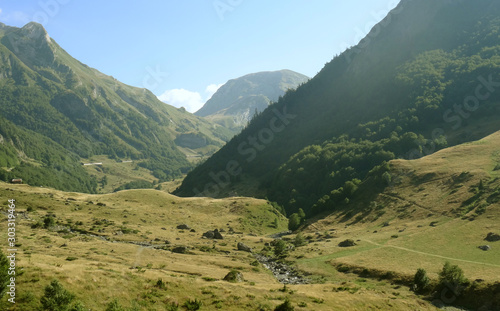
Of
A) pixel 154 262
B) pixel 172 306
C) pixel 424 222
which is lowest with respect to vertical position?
pixel 154 262

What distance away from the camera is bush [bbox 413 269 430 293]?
48375mm

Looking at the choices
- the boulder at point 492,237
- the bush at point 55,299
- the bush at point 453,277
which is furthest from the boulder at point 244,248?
the bush at point 55,299

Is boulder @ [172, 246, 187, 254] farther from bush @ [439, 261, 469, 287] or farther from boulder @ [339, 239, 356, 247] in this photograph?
bush @ [439, 261, 469, 287]

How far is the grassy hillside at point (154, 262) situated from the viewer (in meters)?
35.2

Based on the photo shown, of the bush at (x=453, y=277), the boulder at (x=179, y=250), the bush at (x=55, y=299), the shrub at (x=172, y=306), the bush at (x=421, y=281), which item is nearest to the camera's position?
the bush at (x=55, y=299)

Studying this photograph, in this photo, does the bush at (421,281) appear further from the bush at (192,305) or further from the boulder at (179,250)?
the boulder at (179,250)

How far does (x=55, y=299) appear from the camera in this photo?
90.6 feet

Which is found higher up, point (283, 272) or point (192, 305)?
point (192, 305)

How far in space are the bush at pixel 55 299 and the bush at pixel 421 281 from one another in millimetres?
48737

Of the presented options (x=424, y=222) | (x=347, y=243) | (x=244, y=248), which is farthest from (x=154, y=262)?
(x=424, y=222)

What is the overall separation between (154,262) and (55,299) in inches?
1314

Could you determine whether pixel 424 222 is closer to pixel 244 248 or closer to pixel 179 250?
pixel 244 248

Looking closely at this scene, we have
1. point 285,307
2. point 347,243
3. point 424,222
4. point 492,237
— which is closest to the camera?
point 285,307

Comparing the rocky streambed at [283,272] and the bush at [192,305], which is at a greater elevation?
the bush at [192,305]
